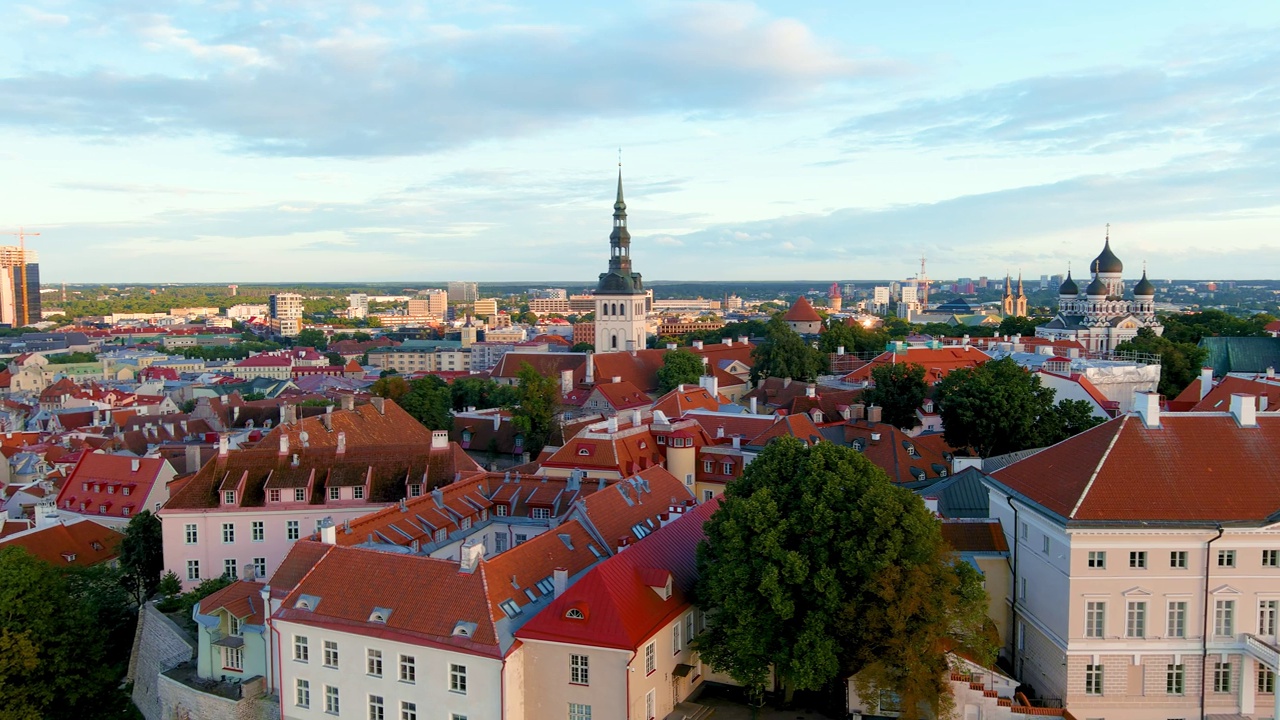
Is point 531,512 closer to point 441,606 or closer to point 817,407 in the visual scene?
point 441,606

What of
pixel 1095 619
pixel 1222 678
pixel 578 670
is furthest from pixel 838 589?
pixel 1222 678

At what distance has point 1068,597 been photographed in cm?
2891

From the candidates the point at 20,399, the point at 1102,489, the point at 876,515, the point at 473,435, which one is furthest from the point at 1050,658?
the point at 20,399

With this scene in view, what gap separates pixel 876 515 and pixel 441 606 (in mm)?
13037

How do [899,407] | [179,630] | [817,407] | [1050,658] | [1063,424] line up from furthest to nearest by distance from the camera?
[817,407]
[899,407]
[1063,424]
[179,630]
[1050,658]

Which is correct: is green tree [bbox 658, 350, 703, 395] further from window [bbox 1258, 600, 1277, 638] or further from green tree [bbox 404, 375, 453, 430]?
window [bbox 1258, 600, 1277, 638]

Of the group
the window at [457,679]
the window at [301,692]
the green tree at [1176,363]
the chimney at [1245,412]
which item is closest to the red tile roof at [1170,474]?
the chimney at [1245,412]

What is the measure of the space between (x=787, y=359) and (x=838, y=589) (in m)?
59.3

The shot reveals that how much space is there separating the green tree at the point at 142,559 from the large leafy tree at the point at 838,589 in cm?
2827

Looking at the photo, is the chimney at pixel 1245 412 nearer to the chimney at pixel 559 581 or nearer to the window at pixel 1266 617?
the window at pixel 1266 617

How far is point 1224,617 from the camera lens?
28844 mm

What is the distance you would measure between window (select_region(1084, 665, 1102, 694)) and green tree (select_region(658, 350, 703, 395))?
5516cm

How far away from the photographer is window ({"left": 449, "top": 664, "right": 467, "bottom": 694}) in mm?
27812

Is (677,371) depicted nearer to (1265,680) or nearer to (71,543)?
(71,543)
